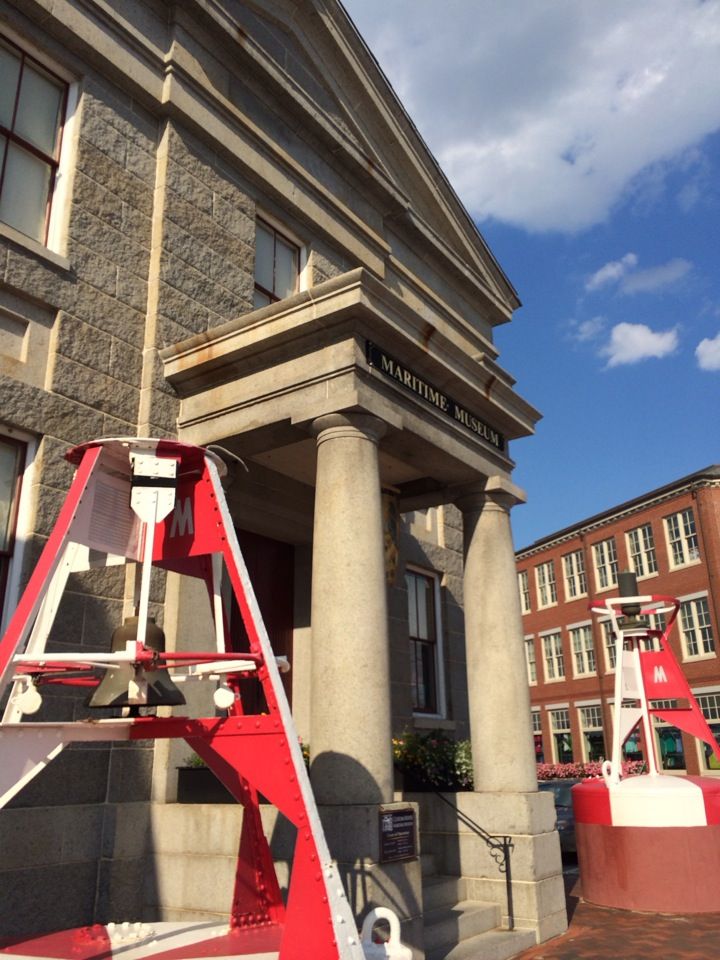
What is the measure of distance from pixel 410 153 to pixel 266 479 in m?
8.46

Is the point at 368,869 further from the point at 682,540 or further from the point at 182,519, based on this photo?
the point at 682,540

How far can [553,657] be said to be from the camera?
46.8m

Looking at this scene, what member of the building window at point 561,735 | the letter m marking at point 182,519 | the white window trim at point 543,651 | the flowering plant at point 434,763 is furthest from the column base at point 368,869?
the white window trim at point 543,651

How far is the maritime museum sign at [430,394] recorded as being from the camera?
28.8 ft

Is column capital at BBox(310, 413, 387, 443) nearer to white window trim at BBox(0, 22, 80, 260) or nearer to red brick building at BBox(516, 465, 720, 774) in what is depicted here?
white window trim at BBox(0, 22, 80, 260)

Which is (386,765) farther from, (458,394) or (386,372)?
(458,394)

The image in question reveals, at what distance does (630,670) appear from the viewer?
1237cm

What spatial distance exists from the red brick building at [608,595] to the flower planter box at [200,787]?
105 ft

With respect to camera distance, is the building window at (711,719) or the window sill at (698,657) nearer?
the building window at (711,719)

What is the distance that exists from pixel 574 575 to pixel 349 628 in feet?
134

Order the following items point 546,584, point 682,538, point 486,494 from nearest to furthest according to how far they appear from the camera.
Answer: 1. point 486,494
2. point 682,538
3. point 546,584

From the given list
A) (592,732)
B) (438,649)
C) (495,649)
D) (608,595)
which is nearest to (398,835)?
(495,649)

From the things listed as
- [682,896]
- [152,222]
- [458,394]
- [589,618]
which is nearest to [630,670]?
[682,896]

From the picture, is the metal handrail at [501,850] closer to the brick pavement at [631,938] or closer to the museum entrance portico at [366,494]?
the museum entrance portico at [366,494]
